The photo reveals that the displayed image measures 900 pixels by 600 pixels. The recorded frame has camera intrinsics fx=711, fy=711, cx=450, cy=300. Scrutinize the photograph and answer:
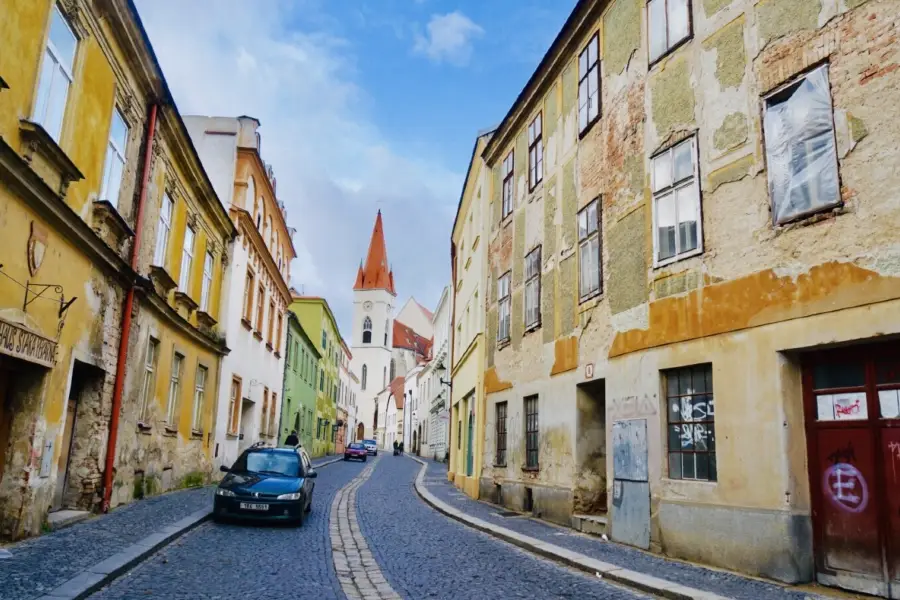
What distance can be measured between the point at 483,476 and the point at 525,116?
9.69 meters

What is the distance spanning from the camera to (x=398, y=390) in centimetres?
9306

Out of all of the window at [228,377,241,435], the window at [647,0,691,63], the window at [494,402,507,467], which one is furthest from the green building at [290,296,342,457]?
the window at [647,0,691,63]

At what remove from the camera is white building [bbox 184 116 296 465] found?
73.7 ft

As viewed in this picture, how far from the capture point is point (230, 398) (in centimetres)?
2348

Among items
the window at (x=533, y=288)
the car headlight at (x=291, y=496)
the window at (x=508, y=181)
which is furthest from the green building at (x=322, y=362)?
the car headlight at (x=291, y=496)

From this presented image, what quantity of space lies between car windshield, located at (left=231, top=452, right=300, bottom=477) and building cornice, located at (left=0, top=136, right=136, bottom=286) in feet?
14.2

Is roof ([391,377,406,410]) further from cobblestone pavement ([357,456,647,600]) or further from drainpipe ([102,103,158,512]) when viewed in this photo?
drainpipe ([102,103,158,512])

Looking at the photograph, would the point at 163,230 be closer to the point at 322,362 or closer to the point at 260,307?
the point at 260,307

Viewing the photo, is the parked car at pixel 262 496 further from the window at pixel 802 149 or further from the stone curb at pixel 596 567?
the window at pixel 802 149

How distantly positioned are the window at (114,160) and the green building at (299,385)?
71.2 ft

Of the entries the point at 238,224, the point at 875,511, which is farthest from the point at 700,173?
the point at 238,224

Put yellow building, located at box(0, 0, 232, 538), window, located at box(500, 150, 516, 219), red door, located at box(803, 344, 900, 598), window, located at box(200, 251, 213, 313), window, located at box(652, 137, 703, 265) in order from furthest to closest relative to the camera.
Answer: window, located at box(200, 251, 213, 313), window, located at box(500, 150, 516, 219), window, located at box(652, 137, 703, 265), yellow building, located at box(0, 0, 232, 538), red door, located at box(803, 344, 900, 598)

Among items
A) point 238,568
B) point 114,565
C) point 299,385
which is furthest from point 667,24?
point 299,385

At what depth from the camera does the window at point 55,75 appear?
9.18 m
